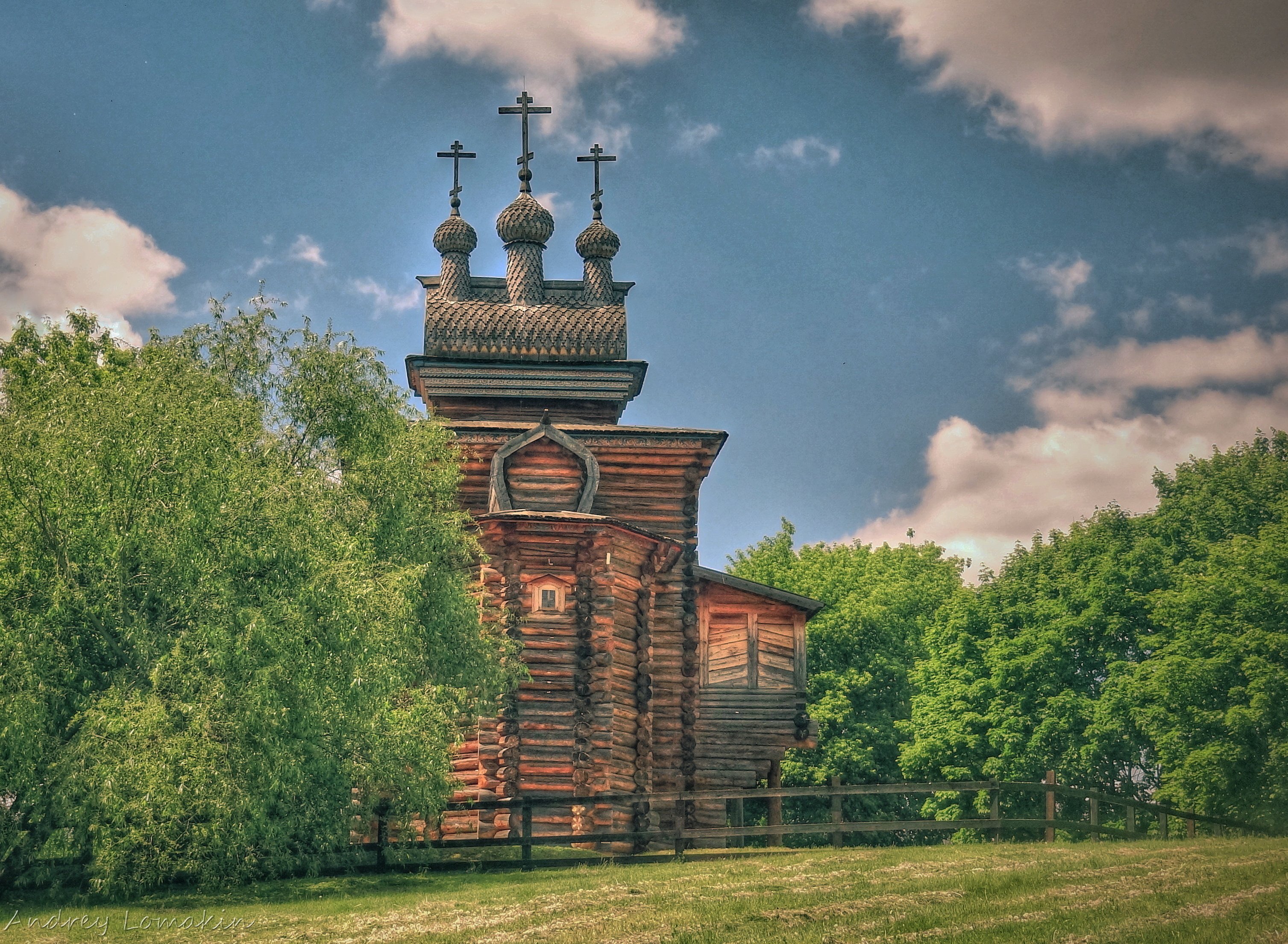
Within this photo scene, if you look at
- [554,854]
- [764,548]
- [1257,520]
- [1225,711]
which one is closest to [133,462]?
[554,854]

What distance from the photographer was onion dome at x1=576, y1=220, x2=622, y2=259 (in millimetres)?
41406

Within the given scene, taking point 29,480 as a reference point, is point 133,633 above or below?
below

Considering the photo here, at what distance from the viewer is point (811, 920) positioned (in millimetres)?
16000

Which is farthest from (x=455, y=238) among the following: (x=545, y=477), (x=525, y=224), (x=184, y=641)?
(x=184, y=641)

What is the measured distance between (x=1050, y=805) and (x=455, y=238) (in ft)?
79.9

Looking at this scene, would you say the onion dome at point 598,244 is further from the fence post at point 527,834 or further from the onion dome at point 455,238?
the fence post at point 527,834

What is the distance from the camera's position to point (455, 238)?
1624 inches

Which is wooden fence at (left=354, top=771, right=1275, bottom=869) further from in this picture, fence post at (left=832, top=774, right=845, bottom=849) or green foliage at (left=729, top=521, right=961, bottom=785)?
green foliage at (left=729, top=521, right=961, bottom=785)

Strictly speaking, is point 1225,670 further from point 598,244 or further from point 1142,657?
point 598,244

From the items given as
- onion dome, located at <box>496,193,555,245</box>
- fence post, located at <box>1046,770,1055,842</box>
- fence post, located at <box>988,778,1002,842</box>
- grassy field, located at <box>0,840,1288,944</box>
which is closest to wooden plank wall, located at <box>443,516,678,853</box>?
grassy field, located at <box>0,840,1288,944</box>

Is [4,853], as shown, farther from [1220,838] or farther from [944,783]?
[1220,838]

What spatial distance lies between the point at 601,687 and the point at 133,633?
37.6 feet

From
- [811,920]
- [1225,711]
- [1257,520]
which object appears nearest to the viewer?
[811,920]
